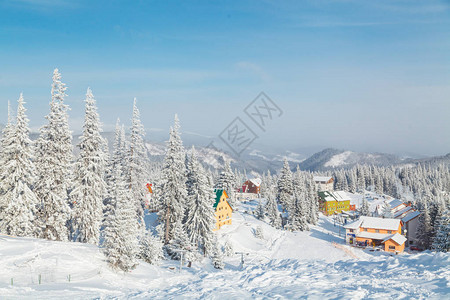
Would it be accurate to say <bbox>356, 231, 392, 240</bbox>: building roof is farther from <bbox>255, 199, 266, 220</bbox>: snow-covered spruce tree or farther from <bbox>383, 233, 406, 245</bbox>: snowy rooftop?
<bbox>255, 199, 266, 220</bbox>: snow-covered spruce tree

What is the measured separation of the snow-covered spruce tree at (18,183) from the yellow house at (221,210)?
31195 millimetres

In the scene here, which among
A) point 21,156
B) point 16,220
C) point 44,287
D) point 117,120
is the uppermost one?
point 117,120

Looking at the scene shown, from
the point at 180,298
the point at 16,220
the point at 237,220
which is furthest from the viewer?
the point at 237,220

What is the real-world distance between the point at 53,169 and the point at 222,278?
21.1 m

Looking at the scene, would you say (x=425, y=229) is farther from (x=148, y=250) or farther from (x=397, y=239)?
(x=148, y=250)

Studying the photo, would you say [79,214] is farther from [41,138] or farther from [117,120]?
[117,120]

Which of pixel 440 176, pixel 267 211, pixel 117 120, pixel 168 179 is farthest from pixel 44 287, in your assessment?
pixel 440 176

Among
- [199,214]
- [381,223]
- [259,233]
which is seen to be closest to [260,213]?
[259,233]

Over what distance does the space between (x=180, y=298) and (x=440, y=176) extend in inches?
7688

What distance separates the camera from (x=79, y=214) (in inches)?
1220

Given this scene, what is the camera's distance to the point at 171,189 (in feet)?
131

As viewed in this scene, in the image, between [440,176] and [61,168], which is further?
[440,176]

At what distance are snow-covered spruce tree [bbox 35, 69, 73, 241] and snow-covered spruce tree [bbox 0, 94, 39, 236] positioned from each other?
79 cm

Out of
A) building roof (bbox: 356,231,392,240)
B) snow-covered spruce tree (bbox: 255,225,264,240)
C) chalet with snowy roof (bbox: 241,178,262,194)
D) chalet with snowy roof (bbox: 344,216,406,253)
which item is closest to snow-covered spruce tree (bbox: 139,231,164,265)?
snow-covered spruce tree (bbox: 255,225,264,240)
